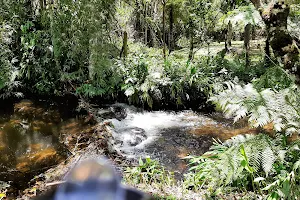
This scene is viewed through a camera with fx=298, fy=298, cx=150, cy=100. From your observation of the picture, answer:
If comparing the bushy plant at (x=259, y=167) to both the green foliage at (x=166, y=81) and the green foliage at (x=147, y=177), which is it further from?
the green foliage at (x=166, y=81)

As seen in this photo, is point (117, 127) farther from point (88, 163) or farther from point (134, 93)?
point (88, 163)

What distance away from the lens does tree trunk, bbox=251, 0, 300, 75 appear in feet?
7.04

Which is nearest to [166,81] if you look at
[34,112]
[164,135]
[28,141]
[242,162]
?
[164,135]

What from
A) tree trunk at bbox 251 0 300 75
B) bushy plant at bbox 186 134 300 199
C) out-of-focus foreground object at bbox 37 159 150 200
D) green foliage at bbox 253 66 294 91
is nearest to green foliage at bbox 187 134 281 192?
bushy plant at bbox 186 134 300 199

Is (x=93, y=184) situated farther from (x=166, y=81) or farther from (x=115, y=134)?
(x=166, y=81)

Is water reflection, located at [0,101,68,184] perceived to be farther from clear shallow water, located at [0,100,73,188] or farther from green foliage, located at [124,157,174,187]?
green foliage, located at [124,157,174,187]

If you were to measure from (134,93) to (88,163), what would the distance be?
27.2ft

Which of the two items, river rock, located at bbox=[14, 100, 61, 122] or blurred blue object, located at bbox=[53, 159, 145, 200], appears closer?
blurred blue object, located at bbox=[53, 159, 145, 200]

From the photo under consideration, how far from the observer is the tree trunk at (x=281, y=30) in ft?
7.04

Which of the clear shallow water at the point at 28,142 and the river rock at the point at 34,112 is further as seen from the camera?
the river rock at the point at 34,112

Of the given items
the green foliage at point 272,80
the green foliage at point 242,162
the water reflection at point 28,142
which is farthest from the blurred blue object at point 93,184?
the water reflection at point 28,142

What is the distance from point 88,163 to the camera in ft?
1.53

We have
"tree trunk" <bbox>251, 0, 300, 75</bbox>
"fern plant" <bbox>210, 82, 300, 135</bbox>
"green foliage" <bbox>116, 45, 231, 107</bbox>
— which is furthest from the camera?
"green foliage" <bbox>116, 45, 231, 107</bbox>

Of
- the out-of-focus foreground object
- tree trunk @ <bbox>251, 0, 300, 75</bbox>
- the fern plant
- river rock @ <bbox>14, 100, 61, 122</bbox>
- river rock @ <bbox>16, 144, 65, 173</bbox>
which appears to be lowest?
river rock @ <bbox>16, 144, 65, 173</bbox>
